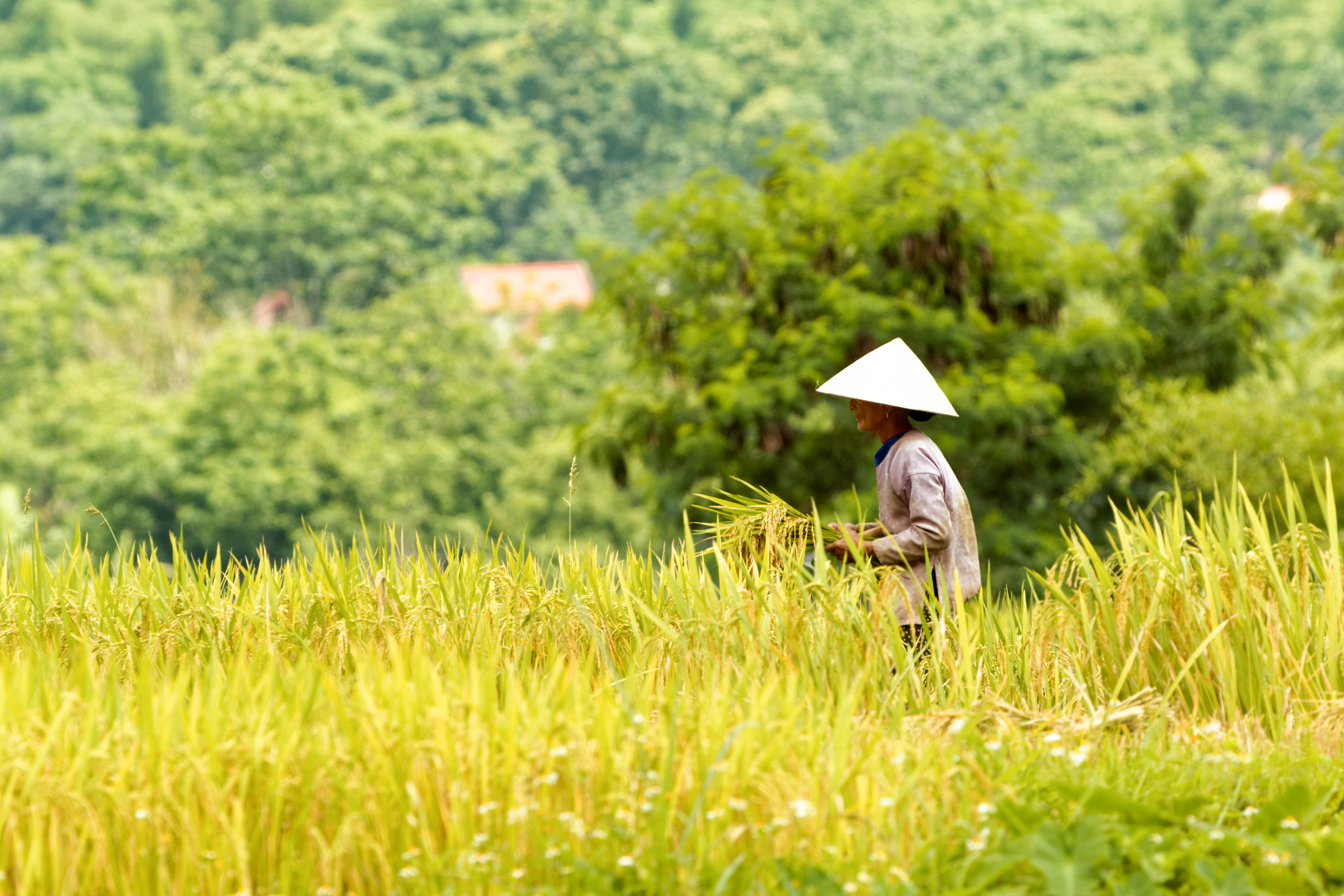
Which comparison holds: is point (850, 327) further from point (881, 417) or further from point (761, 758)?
point (761, 758)

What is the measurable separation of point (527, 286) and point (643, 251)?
1428 inches

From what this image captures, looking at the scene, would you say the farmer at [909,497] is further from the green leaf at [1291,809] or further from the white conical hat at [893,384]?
the green leaf at [1291,809]

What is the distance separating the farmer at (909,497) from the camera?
4.53 meters

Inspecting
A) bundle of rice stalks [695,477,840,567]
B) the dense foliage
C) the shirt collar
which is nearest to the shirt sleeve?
the shirt collar

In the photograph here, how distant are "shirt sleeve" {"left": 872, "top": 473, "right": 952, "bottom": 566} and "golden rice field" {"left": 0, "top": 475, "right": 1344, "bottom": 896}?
168 mm

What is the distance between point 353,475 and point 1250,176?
22.4 m

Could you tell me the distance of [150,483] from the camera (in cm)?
3428

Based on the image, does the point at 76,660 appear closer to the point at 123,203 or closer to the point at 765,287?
the point at 765,287

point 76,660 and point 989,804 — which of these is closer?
point 989,804

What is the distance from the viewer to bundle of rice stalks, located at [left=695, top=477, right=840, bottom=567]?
483cm

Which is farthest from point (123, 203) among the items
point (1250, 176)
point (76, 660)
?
point (76, 660)

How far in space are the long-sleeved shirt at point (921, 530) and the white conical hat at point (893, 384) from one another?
0.12 meters

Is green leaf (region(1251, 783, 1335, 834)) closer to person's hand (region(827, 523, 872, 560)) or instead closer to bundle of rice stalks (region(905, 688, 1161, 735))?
bundle of rice stalks (region(905, 688, 1161, 735))

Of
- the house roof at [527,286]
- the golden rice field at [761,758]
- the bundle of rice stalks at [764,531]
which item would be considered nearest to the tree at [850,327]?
the bundle of rice stalks at [764,531]
